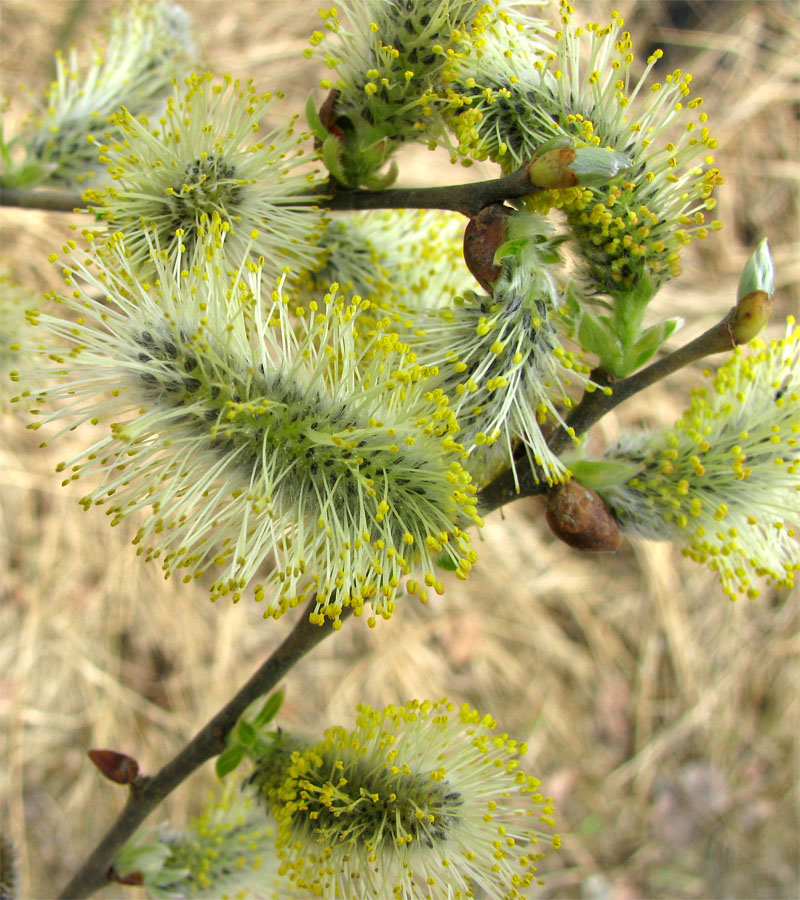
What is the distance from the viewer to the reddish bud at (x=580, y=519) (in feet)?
3.18

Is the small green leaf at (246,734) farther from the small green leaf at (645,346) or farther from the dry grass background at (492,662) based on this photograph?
the dry grass background at (492,662)

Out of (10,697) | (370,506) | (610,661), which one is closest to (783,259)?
(610,661)

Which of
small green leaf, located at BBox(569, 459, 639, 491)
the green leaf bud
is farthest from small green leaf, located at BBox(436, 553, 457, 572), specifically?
the green leaf bud

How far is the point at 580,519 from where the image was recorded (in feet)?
3.18

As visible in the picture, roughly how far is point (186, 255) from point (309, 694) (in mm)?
2191

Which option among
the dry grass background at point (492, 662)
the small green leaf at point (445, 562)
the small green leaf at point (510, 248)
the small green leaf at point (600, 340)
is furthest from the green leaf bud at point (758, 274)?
the dry grass background at point (492, 662)

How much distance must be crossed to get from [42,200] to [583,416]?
95 cm

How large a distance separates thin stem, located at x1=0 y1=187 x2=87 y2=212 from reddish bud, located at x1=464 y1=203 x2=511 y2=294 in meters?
0.66

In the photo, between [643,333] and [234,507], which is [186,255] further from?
[643,333]

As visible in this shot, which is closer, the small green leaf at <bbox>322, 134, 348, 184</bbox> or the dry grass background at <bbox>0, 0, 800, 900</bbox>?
the small green leaf at <bbox>322, 134, 348, 184</bbox>

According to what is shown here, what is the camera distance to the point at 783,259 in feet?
11.7

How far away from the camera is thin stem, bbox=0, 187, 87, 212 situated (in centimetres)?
125

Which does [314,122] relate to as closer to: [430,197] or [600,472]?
[430,197]

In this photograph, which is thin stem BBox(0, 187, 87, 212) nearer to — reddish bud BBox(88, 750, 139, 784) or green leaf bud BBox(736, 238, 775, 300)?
reddish bud BBox(88, 750, 139, 784)
